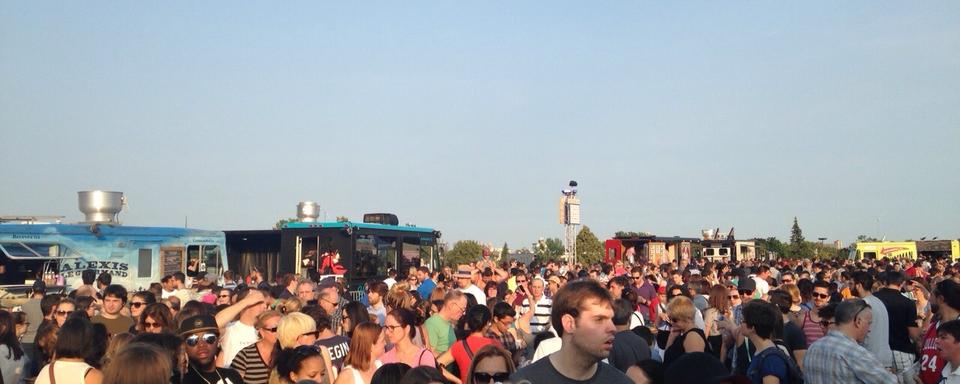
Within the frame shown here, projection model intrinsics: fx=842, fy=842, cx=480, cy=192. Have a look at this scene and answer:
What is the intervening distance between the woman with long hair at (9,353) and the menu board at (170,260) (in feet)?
39.3

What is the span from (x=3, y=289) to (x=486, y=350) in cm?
1346

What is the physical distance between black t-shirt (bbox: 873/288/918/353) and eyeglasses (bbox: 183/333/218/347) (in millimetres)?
7506

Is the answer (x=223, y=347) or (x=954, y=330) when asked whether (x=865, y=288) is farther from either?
(x=223, y=347)

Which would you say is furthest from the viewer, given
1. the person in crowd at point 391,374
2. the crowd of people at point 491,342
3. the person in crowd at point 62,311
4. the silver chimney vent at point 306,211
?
the silver chimney vent at point 306,211


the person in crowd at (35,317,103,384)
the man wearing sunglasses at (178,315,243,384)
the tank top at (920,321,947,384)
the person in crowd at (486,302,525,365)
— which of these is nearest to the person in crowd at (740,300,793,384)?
the tank top at (920,321,947,384)

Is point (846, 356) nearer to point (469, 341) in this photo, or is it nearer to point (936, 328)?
point (936, 328)

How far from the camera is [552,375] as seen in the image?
12.2 feet

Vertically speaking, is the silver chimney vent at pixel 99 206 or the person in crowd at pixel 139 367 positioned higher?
the silver chimney vent at pixel 99 206

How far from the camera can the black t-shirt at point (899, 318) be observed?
977 centimetres

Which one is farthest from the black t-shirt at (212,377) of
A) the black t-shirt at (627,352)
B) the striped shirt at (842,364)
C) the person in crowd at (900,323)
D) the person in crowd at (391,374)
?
the person in crowd at (900,323)

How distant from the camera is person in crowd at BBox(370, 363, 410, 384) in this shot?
524 cm

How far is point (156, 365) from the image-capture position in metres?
4.62

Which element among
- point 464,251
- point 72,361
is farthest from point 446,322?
point 464,251

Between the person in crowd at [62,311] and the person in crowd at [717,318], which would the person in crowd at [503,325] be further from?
the person in crowd at [62,311]
